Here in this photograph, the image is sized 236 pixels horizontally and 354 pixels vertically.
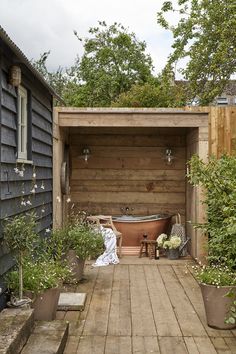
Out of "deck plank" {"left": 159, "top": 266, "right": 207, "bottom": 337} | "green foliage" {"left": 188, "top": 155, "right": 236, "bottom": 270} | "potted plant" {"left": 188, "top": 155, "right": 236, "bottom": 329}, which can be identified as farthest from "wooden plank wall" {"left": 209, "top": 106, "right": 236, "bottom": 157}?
"deck plank" {"left": 159, "top": 266, "right": 207, "bottom": 337}

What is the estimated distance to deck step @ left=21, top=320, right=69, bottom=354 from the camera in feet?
12.1

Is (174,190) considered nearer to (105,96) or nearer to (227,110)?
(227,110)

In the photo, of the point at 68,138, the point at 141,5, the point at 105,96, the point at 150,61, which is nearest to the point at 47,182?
the point at 68,138

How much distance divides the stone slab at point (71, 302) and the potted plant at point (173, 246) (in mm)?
2963

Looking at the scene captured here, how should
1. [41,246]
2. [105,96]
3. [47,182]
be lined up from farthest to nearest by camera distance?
1. [105,96]
2. [47,182]
3. [41,246]

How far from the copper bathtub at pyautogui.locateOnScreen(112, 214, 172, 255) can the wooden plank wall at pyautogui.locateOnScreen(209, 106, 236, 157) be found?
193 centimetres

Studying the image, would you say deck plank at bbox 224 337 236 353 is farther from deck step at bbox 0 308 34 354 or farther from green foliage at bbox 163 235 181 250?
green foliage at bbox 163 235 181 250

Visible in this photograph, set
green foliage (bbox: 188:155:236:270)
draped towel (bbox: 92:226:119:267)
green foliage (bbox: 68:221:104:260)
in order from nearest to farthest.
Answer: green foliage (bbox: 188:155:236:270) → green foliage (bbox: 68:221:104:260) → draped towel (bbox: 92:226:119:267)

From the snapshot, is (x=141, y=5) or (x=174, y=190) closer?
(x=174, y=190)

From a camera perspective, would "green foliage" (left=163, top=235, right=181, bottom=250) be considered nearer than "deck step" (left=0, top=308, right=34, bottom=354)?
No

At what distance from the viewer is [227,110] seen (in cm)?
765

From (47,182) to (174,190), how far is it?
3.07 m

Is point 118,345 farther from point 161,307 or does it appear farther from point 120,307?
point 161,307

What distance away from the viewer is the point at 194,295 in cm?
Answer: 591
